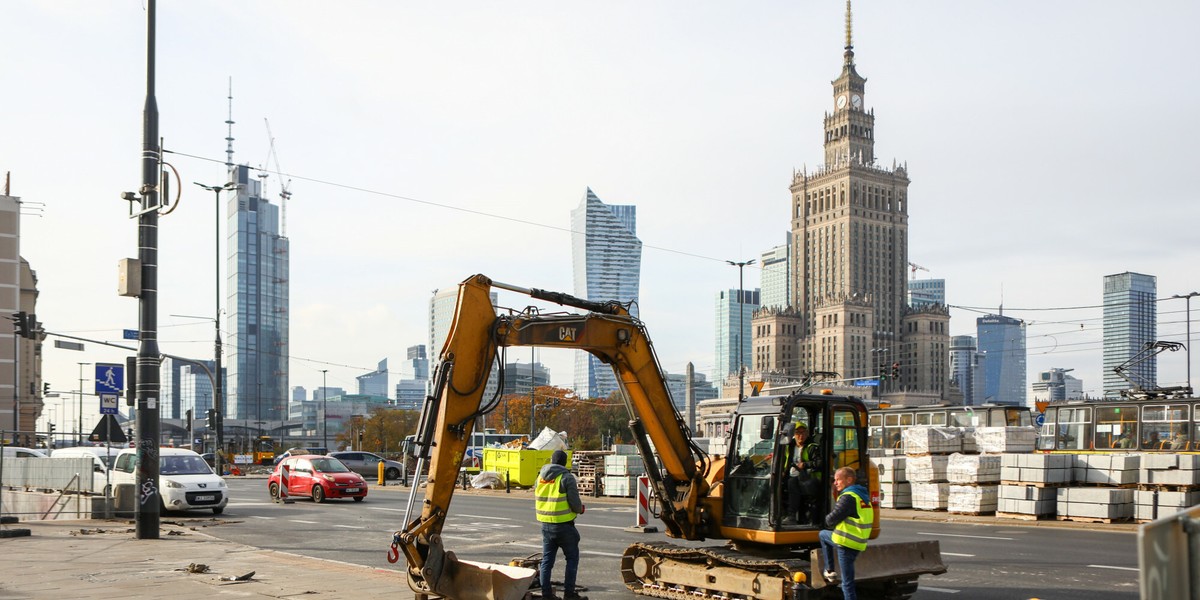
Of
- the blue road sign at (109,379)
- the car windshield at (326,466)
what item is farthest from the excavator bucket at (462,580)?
the car windshield at (326,466)

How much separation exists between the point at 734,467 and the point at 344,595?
492 cm

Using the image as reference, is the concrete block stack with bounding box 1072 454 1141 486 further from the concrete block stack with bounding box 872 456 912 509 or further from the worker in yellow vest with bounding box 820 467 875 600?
the worker in yellow vest with bounding box 820 467 875 600

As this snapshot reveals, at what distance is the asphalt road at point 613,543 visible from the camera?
1326cm

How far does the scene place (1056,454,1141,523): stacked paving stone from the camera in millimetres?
24391

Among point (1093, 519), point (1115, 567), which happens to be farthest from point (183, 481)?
point (1093, 519)

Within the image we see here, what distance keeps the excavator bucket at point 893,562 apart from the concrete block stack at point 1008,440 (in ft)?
56.0

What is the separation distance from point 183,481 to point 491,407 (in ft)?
58.8

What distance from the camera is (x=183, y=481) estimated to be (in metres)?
26.3

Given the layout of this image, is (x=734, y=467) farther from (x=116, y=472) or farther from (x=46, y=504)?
(x=46, y=504)

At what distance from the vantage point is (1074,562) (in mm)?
15719

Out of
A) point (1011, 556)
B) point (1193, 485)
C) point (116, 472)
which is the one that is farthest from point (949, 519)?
point (116, 472)

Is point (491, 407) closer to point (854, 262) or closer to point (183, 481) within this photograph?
point (183, 481)

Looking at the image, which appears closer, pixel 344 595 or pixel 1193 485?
pixel 344 595

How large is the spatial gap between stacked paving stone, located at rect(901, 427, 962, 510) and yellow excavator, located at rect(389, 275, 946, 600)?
55.1 feet
